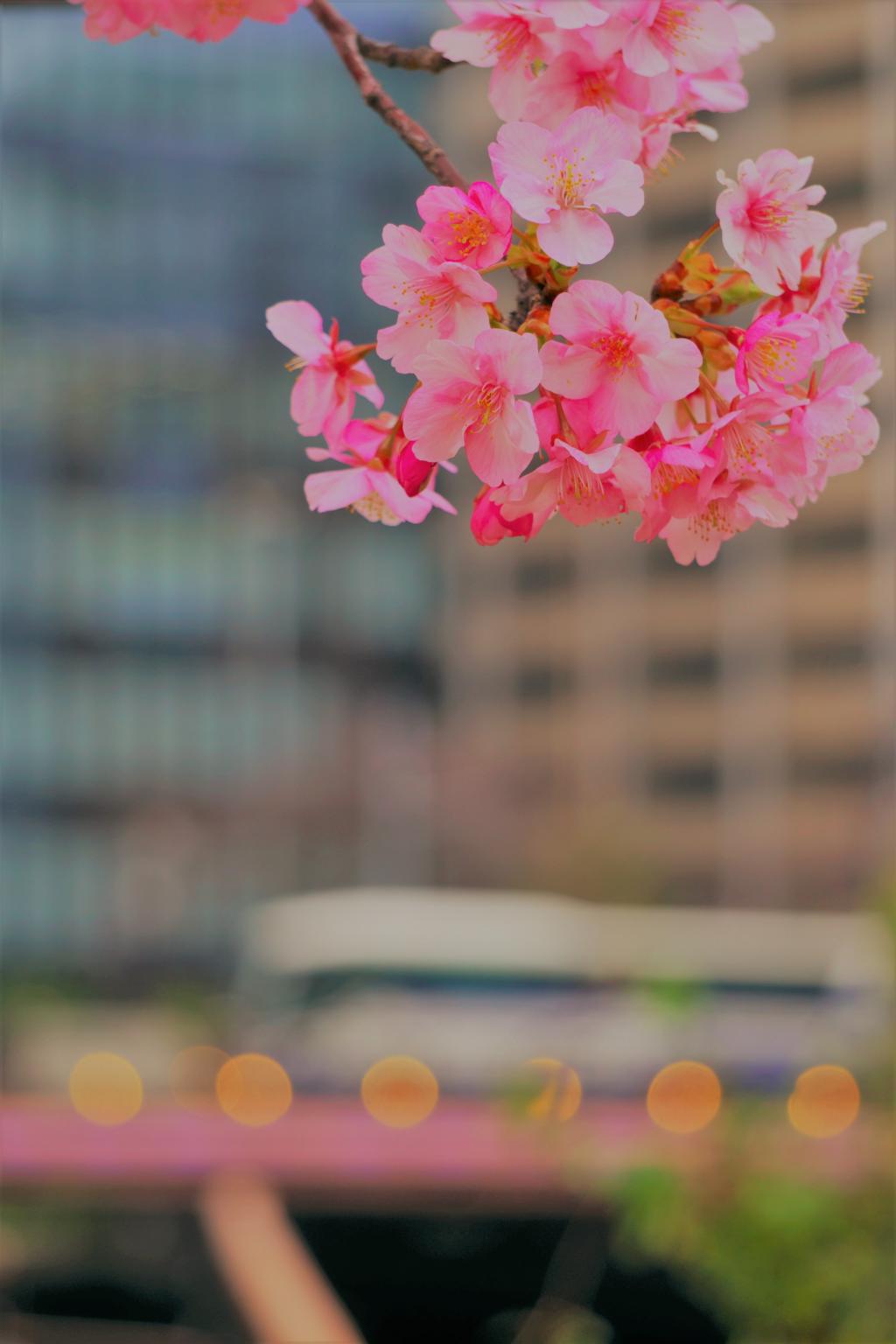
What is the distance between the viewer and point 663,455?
0.62m

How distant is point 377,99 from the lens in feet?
2.25

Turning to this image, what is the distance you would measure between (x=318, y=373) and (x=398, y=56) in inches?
6.6

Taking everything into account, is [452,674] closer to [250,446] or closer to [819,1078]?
[250,446]

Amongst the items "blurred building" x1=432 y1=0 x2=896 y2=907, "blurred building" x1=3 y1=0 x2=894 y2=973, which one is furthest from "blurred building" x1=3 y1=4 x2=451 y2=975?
"blurred building" x1=432 y1=0 x2=896 y2=907

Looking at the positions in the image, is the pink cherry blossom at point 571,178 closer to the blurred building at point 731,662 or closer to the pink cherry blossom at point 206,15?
the pink cherry blossom at point 206,15

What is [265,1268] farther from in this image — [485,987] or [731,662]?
[731,662]

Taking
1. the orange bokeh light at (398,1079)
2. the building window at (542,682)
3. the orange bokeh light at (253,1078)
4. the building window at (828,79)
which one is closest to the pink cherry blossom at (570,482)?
the orange bokeh light at (398,1079)

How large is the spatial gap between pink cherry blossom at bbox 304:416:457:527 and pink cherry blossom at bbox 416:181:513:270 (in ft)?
0.34

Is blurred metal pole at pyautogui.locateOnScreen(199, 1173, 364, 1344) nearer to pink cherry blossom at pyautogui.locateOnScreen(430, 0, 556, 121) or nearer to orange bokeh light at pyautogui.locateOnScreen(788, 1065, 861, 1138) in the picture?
orange bokeh light at pyautogui.locateOnScreen(788, 1065, 861, 1138)

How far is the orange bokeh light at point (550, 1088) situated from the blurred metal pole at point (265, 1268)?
1.60 feet

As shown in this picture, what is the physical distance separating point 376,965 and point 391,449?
341 inches

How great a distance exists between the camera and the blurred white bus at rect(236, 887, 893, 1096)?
808 centimetres

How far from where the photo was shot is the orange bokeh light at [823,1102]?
2.22m

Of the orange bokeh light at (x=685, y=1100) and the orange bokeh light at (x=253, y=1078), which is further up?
the orange bokeh light at (x=685, y=1100)
